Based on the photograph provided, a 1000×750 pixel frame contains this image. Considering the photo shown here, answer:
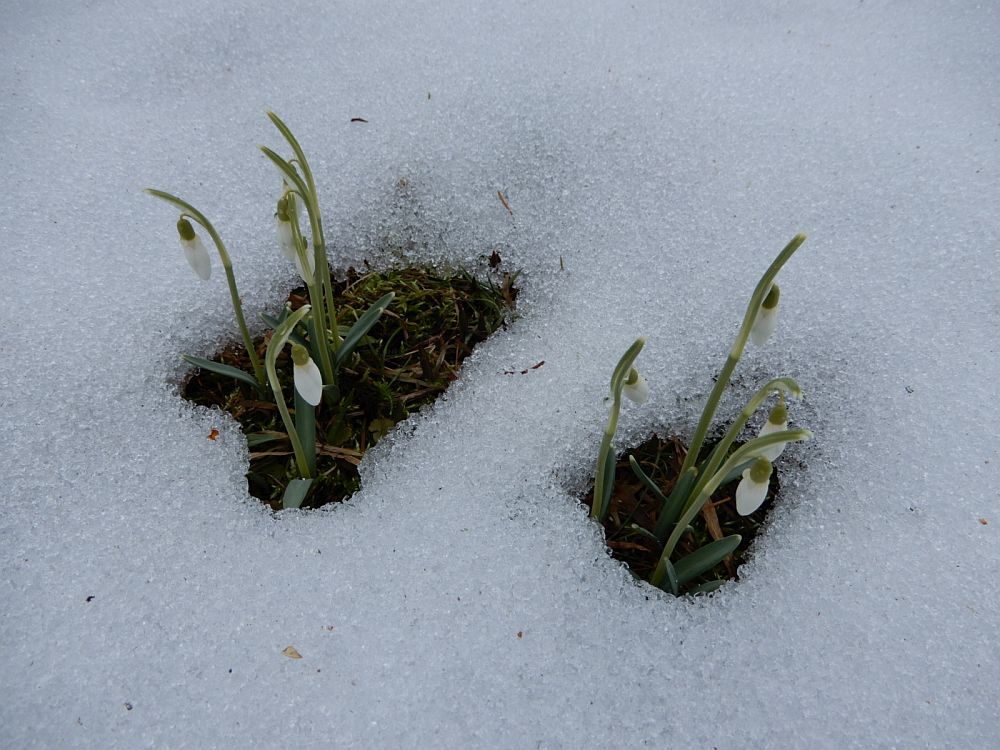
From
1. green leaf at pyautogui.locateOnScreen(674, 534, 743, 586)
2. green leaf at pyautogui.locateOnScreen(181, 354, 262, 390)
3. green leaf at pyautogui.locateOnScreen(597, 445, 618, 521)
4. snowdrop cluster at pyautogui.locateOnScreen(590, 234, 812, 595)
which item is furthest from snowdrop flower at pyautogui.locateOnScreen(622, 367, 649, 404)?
green leaf at pyautogui.locateOnScreen(181, 354, 262, 390)

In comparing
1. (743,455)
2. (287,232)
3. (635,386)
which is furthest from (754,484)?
(287,232)

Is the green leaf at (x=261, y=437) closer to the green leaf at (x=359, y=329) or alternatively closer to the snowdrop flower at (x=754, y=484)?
the green leaf at (x=359, y=329)

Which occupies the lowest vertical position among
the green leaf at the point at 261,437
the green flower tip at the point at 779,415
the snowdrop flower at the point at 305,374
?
the green leaf at the point at 261,437

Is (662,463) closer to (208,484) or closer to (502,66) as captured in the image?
(208,484)

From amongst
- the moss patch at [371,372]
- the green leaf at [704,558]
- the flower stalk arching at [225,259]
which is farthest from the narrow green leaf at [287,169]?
the green leaf at [704,558]

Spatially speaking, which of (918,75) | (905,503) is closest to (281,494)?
(905,503)

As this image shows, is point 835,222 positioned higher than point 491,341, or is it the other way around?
point 835,222
